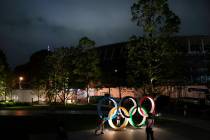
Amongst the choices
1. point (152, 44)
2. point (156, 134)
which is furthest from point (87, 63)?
point (156, 134)

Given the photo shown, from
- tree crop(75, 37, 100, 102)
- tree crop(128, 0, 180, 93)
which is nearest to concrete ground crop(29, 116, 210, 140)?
tree crop(128, 0, 180, 93)

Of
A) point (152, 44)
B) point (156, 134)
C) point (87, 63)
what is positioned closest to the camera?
point (156, 134)

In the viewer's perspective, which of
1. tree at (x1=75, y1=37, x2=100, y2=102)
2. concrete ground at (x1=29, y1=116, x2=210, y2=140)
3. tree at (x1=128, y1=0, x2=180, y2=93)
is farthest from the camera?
tree at (x1=75, y1=37, x2=100, y2=102)

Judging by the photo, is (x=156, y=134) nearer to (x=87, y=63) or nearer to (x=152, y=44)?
(x=152, y=44)

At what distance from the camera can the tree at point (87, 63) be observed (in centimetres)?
5725

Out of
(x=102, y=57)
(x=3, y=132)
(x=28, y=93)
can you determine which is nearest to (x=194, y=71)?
(x=102, y=57)

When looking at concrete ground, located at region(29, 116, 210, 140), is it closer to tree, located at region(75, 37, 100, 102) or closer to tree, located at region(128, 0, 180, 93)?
tree, located at region(128, 0, 180, 93)

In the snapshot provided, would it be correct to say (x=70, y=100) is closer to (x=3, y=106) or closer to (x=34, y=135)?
(x=3, y=106)

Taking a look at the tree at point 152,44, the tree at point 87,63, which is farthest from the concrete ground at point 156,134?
the tree at point 87,63

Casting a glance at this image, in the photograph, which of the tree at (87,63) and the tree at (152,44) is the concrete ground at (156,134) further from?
the tree at (87,63)

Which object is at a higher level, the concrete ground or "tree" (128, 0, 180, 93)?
"tree" (128, 0, 180, 93)

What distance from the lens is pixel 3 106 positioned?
2084 inches

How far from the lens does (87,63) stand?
5797 centimetres

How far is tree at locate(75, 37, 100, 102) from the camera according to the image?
188ft
